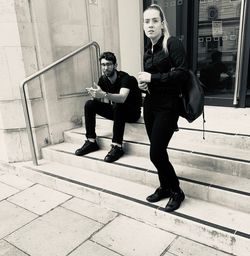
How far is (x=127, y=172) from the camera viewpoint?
121 inches

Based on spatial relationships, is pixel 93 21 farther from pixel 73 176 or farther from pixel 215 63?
pixel 73 176

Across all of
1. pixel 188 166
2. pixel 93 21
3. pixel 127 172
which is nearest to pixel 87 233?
pixel 127 172

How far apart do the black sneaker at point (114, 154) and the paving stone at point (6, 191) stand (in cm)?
119

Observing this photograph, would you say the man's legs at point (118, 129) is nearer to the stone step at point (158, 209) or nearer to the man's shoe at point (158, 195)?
the stone step at point (158, 209)

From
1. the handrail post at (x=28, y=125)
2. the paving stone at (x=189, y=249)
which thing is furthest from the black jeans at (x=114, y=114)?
the paving stone at (x=189, y=249)

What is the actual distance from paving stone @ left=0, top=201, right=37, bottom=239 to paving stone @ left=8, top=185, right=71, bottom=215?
2.8 inches

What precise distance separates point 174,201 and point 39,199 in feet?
5.12

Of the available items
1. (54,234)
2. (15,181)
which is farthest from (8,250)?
(15,181)

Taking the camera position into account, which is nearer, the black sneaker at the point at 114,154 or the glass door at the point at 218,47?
the black sneaker at the point at 114,154

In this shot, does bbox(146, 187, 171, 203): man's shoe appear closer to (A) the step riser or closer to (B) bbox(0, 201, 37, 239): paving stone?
(A) the step riser

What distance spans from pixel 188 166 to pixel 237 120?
107 cm

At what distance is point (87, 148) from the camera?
359 cm

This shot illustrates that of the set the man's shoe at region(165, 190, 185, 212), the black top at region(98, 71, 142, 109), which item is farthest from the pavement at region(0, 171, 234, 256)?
the black top at region(98, 71, 142, 109)

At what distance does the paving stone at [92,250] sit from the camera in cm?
219
